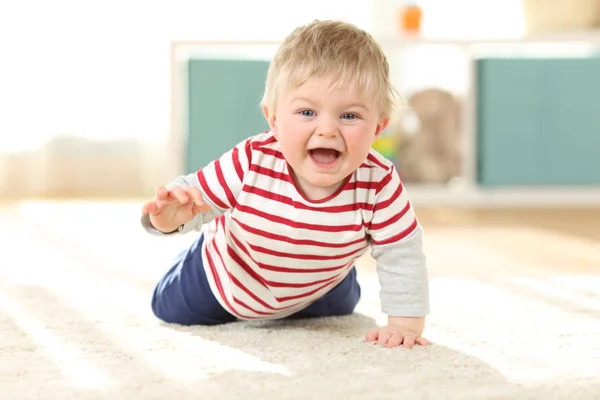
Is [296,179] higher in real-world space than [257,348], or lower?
higher

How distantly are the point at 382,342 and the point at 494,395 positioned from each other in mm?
206

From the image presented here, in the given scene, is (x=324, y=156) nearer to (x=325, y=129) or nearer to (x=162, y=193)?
(x=325, y=129)

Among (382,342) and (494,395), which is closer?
(494,395)

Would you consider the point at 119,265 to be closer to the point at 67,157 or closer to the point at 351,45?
the point at 351,45

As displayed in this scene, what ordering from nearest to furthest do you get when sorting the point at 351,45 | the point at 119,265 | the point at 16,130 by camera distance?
the point at 351,45, the point at 119,265, the point at 16,130

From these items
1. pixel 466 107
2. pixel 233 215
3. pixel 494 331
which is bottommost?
pixel 494 331

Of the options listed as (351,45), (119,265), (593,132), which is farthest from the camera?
(593,132)

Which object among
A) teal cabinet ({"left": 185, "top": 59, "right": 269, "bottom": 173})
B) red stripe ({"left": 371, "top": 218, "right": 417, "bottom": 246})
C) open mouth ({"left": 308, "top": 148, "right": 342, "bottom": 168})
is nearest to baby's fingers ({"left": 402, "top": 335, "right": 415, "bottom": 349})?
red stripe ({"left": 371, "top": 218, "right": 417, "bottom": 246})

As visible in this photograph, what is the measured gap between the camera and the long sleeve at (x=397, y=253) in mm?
1047

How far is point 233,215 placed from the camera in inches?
42.1

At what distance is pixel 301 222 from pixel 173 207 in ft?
0.46

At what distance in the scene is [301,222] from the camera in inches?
40.3

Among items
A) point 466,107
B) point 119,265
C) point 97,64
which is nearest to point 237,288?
point 119,265

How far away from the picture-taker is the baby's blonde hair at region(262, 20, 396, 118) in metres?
0.98
